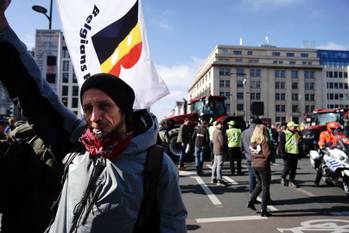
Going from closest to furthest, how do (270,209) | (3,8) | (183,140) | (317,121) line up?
(3,8), (270,209), (183,140), (317,121)

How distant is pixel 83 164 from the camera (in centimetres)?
163

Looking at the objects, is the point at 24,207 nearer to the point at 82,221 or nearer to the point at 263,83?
the point at 82,221

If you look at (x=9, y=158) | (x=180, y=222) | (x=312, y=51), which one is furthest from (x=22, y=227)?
(x=312, y=51)

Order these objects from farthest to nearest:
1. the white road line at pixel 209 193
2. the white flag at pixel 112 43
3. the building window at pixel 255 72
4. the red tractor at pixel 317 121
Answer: the building window at pixel 255 72, the red tractor at pixel 317 121, the white road line at pixel 209 193, the white flag at pixel 112 43

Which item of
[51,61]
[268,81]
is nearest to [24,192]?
[51,61]

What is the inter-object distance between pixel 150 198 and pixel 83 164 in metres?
0.38

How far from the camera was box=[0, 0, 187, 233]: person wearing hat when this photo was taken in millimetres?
1521

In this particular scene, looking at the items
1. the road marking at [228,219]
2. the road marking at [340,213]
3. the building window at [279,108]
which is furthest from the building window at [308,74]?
the road marking at [228,219]

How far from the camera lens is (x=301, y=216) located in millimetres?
6125

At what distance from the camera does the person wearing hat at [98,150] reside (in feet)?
4.99

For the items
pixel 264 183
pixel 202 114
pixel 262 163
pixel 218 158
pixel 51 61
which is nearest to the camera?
pixel 264 183

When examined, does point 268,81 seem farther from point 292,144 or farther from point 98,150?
point 98,150

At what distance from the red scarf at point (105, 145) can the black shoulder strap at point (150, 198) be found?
14 centimetres

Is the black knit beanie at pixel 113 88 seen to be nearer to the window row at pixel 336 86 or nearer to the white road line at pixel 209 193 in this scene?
the white road line at pixel 209 193
